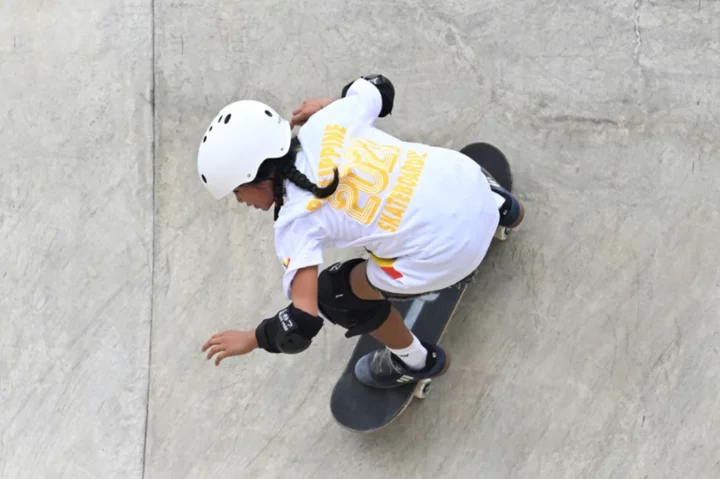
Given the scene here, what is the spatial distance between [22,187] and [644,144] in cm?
→ 305

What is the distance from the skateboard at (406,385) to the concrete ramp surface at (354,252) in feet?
0.32

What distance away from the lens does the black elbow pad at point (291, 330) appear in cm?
190

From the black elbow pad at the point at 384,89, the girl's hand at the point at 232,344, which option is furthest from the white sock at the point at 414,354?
the black elbow pad at the point at 384,89

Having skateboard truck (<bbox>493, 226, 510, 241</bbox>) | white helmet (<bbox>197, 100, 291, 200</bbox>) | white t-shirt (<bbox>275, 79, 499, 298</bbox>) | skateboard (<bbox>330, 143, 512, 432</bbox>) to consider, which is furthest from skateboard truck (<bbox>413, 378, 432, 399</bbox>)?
white helmet (<bbox>197, 100, 291, 200</bbox>)

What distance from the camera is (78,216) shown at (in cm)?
329

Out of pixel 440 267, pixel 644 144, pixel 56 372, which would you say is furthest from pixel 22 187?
pixel 644 144

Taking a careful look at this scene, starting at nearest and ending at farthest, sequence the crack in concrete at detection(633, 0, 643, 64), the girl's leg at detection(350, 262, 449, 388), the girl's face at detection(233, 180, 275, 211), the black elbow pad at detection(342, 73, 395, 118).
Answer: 1. the girl's face at detection(233, 180, 275, 211)
2. the black elbow pad at detection(342, 73, 395, 118)
3. the girl's leg at detection(350, 262, 449, 388)
4. the crack in concrete at detection(633, 0, 643, 64)

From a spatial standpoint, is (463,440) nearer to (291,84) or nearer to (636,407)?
(636,407)

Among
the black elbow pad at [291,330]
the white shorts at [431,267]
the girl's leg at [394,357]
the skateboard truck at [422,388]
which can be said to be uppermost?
the white shorts at [431,267]

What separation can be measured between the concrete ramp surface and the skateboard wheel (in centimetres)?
5

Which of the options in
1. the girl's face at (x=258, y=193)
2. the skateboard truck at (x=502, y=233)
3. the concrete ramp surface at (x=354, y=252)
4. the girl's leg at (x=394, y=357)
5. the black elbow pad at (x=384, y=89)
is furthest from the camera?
the skateboard truck at (x=502, y=233)

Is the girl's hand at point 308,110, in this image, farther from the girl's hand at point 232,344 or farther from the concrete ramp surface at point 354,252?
the concrete ramp surface at point 354,252

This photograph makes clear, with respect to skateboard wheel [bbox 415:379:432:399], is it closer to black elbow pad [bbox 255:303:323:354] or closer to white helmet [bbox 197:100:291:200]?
black elbow pad [bbox 255:303:323:354]

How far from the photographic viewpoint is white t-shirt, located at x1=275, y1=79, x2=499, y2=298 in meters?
1.92
